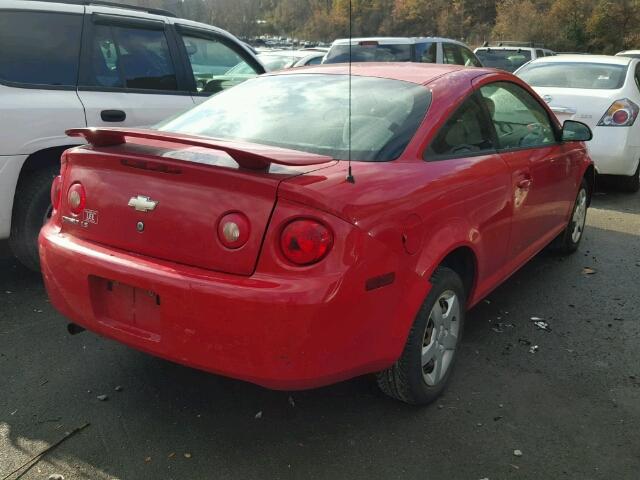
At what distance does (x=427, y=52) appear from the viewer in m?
10.1

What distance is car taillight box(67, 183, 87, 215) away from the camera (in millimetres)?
2807

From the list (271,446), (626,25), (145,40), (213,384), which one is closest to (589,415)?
(271,446)

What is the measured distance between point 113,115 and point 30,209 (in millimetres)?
913

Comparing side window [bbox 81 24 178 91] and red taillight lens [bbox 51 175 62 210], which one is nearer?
red taillight lens [bbox 51 175 62 210]

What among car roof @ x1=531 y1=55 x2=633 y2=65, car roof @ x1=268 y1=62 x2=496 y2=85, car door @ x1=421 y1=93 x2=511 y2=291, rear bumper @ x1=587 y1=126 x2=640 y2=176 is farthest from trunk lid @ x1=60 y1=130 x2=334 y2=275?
car roof @ x1=531 y1=55 x2=633 y2=65

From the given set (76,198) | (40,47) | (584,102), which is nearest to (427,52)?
(584,102)

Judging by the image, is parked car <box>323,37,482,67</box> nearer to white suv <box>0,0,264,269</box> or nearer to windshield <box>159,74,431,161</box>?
white suv <box>0,0,264,269</box>

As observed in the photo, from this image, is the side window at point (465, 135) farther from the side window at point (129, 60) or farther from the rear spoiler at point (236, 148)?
the side window at point (129, 60)

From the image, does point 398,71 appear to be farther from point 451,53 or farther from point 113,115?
point 451,53

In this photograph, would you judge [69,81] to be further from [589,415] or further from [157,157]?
[589,415]

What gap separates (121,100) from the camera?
4.74 meters

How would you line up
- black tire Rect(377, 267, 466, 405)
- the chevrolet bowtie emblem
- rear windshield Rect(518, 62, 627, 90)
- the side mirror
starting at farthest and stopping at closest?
rear windshield Rect(518, 62, 627, 90) < the side mirror < black tire Rect(377, 267, 466, 405) < the chevrolet bowtie emblem

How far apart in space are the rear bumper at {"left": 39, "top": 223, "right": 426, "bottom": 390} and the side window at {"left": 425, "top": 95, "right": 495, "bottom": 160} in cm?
82

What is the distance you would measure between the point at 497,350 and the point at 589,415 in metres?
0.72
